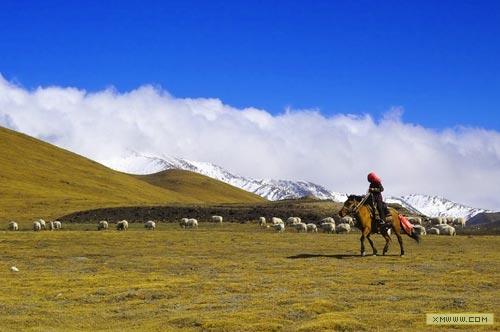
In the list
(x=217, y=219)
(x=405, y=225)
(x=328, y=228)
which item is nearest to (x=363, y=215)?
(x=405, y=225)

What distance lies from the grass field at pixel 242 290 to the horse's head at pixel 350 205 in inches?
88.4

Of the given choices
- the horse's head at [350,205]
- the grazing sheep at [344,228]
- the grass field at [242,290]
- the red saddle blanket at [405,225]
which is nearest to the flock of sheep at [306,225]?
the grazing sheep at [344,228]

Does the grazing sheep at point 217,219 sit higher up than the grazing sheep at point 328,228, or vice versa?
the grazing sheep at point 217,219

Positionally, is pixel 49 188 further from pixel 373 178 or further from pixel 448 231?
pixel 373 178

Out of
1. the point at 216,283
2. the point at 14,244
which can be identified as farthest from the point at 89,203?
the point at 216,283

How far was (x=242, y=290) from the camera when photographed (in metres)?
19.7

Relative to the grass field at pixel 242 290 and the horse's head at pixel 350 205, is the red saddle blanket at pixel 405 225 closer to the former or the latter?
the grass field at pixel 242 290

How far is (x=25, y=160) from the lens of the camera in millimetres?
182125

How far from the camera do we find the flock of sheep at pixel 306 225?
193ft

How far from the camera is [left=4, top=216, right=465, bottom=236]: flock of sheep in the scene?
5884cm

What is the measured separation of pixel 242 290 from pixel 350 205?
1216cm

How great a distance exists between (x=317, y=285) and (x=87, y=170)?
186m

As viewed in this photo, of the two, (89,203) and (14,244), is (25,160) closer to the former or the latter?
(89,203)

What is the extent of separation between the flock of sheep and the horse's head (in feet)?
85.8
